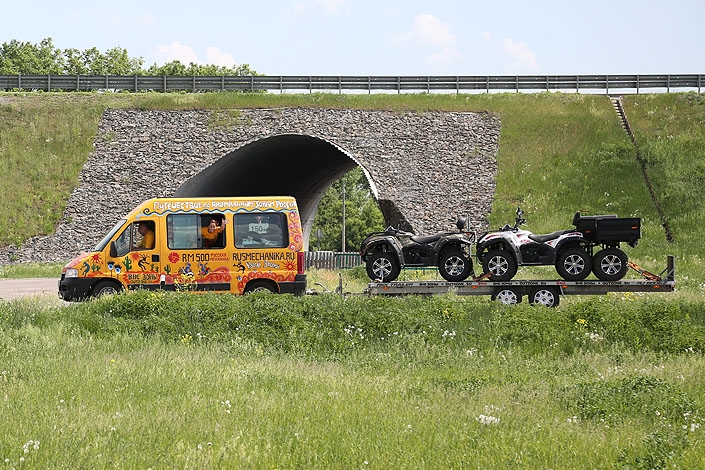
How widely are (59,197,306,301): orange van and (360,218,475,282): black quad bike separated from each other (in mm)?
1713

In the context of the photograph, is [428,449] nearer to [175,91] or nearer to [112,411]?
[112,411]

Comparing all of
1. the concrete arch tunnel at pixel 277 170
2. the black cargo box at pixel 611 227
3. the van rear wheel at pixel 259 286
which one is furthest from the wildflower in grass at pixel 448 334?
the concrete arch tunnel at pixel 277 170

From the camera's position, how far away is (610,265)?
17.4 meters

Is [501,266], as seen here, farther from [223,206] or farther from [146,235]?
[146,235]

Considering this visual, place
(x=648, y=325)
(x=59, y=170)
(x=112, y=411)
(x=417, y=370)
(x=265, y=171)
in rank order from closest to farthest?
(x=112, y=411)
(x=417, y=370)
(x=648, y=325)
(x=59, y=170)
(x=265, y=171)

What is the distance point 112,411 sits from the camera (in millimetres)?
8070

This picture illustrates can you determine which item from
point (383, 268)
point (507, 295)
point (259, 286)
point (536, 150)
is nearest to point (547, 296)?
point (507, 295)

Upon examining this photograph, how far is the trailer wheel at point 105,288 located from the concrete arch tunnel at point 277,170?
683 inches

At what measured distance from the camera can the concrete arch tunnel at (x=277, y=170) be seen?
122 ft

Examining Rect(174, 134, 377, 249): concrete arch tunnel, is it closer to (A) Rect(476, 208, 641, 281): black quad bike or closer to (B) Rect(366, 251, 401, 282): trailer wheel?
(B) Rect(366, 251, 401, 282): trailer wheel

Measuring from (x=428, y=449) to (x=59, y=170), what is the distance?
3400cm

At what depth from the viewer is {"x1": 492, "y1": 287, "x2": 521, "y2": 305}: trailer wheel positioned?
56.4ft

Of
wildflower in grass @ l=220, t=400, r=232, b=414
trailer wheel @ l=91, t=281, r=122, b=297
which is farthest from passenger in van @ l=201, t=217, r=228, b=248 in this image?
wildflower in grass @ l=220, t=400, r=232, b=414

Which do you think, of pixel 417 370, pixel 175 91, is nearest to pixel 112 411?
pixel 417 370
